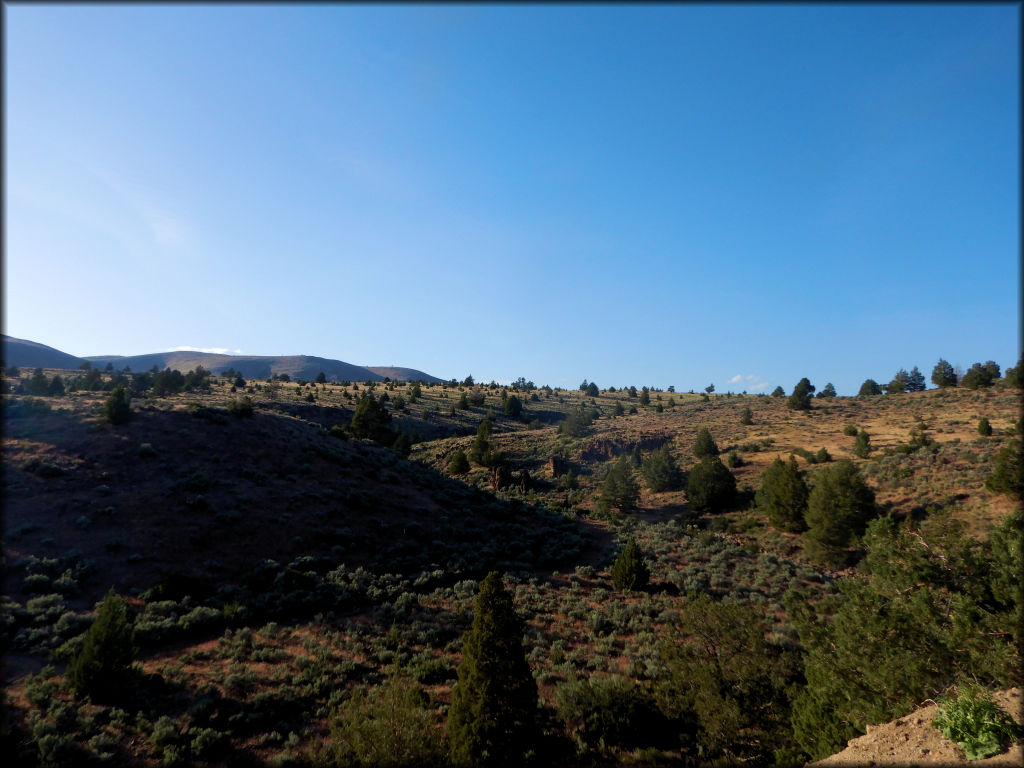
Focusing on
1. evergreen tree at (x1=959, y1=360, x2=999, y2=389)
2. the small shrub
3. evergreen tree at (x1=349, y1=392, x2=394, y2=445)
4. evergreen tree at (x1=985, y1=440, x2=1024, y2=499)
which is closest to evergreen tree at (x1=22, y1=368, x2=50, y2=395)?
the small shrub

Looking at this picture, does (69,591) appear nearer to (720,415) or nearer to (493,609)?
(493,609)

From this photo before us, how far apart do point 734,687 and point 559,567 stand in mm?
14823

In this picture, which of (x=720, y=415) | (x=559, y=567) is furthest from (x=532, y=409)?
(x=559, y=567)

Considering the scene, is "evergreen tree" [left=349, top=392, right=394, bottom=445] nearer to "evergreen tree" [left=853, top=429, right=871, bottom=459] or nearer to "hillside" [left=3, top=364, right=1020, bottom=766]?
"hillside" [left=3, top=364, right=1020, bottom=766]

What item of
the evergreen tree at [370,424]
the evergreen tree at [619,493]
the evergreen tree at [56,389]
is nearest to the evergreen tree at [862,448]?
the evergreen tree at [619,493]

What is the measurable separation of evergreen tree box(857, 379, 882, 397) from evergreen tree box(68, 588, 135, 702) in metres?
96.6

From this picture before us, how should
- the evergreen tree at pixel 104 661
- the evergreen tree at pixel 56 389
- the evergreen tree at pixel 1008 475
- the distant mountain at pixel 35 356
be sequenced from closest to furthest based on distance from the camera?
the evergreen tree at pixel 104 661 < the evergreen tree at pixel 1008 475 < the evergreen tree at pixel 56 389 < the distant mountain at pixel 35 356

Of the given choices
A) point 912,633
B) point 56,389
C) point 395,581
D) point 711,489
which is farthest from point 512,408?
point 912,633

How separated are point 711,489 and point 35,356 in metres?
208

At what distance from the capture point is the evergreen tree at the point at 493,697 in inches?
379

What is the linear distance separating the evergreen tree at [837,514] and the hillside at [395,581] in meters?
0.96

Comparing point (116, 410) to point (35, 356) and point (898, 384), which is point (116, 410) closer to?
point (898, 384)

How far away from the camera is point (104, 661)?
11922 mm

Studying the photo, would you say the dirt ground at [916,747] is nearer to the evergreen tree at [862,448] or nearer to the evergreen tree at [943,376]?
the evergreen tree at [862,448]
